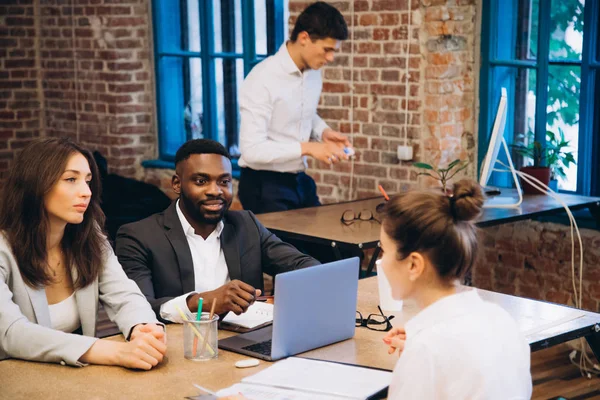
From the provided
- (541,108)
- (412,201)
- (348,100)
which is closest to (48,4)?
(348,100)

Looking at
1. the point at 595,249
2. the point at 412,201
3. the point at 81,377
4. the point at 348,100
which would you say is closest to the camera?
the point at 412,201

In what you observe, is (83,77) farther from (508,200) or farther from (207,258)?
(207,258)

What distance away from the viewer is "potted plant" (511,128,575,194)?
4684 millimetres

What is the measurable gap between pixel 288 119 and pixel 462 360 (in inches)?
116

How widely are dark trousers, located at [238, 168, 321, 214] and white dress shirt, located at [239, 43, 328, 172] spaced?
5 centimetres

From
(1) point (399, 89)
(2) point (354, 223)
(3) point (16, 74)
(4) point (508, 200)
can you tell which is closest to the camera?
(2) point (354, 223)

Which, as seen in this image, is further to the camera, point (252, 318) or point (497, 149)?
point (497, 149)

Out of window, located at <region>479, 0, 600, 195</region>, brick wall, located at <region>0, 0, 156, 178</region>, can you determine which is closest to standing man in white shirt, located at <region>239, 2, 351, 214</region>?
window, located at <region>479, 0, 600, 195</region>

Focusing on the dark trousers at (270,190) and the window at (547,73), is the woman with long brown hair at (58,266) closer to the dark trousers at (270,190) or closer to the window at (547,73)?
the dark trousers at (270,190)

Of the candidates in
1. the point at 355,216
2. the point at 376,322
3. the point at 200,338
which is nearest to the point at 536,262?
the point at 355,216

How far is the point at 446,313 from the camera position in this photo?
6.05 ft

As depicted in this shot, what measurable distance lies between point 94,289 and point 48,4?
4.79 metres

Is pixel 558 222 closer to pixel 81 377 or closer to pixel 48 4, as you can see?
pixel 81 377

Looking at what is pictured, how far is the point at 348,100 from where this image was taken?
531 cm
